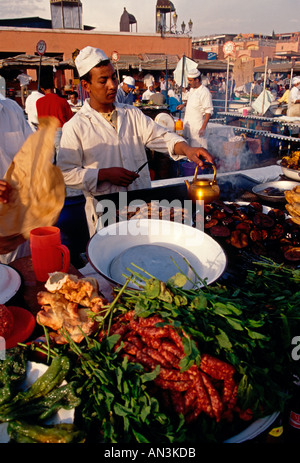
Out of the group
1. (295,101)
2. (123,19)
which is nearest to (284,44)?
(123,19)

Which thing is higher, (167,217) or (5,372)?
(167,217)

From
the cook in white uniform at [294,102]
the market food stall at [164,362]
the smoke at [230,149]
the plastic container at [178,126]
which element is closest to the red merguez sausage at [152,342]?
the market food stall at [164,362]

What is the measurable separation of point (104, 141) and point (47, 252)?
173cm

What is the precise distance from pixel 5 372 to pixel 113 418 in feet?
1.33

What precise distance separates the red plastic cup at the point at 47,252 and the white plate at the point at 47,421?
63 centimetres

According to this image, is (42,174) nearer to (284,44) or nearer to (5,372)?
(5,372)

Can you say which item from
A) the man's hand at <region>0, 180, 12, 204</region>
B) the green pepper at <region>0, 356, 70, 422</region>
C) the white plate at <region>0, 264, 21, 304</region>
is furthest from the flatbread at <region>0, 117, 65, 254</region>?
the green pepper at <region>0, 356, 70, 422</region>

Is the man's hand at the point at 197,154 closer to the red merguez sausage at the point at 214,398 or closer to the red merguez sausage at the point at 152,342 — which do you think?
the red merguez sausage at the point at 152,342

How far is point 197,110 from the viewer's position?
8039 mm

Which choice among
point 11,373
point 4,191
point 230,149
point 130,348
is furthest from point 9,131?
point 230,149

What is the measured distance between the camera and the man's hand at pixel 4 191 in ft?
5.37

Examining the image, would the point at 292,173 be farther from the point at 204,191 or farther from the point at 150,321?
the point at 150,321

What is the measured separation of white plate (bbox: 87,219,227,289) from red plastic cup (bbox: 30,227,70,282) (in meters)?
0.18
